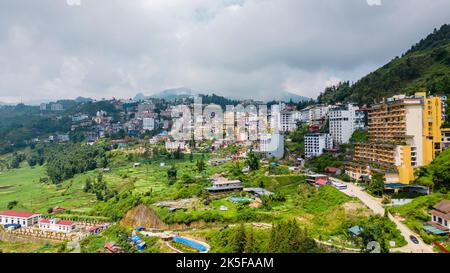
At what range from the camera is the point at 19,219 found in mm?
8242

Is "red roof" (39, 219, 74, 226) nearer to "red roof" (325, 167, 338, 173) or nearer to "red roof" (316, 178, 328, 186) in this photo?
"red roof" (316, 178, 328, 186)

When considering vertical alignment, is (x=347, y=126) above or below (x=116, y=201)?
above

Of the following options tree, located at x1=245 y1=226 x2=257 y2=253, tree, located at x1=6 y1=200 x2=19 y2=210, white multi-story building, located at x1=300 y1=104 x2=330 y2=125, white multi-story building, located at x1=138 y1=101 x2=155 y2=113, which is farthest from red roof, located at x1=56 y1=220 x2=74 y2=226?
white multi-story building, located at x1=138 y1=101 x2=155 y2=113

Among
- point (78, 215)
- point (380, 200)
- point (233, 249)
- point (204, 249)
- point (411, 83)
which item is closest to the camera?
point (233, 249)

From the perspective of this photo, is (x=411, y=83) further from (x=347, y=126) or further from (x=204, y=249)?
(x=204, y=249)

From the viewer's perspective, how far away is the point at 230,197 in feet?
26.9

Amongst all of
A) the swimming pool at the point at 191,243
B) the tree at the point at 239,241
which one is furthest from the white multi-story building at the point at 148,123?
the tree at the point at 239,241

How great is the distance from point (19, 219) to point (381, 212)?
8.39 m

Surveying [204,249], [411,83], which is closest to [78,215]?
[204,249]

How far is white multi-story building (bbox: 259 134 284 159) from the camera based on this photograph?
42.9 feet

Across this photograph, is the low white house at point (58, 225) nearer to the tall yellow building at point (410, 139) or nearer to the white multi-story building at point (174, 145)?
the tall yellow building at point (410, 139)

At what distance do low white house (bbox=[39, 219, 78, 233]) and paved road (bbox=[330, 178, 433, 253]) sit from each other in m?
6.39
